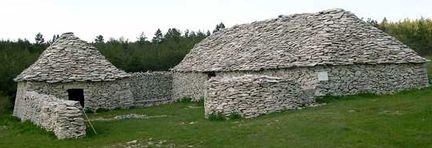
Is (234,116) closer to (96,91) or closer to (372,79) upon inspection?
(372,79)

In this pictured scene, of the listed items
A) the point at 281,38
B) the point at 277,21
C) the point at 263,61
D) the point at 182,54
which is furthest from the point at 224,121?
the point at 182,54

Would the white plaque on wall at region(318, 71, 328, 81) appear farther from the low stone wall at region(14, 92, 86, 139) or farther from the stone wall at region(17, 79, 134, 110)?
the stone wall at region(17, 79, 134, 110)

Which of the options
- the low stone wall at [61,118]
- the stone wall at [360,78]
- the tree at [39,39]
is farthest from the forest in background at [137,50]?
the stone wall at [360,78]

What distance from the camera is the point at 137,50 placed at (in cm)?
4544

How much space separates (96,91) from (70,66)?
1718 millimetres

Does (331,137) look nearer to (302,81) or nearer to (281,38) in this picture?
(302,81)

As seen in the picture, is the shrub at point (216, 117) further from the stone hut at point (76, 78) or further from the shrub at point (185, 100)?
the shrub at point (185, 100)

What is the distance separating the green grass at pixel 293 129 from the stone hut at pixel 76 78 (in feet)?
18.9

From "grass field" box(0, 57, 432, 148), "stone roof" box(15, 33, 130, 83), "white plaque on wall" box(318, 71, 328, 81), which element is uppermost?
"stone roof" box(15, 33, 130, 83)

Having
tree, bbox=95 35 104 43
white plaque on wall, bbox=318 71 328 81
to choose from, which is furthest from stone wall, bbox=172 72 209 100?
tree, bbox=95 35 104 43

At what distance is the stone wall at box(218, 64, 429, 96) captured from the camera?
2241 centimetres

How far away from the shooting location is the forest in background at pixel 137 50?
3258 cm

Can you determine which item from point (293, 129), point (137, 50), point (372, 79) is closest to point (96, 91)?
point (372, 79)

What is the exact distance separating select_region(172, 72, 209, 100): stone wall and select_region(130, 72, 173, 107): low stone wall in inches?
76.4
